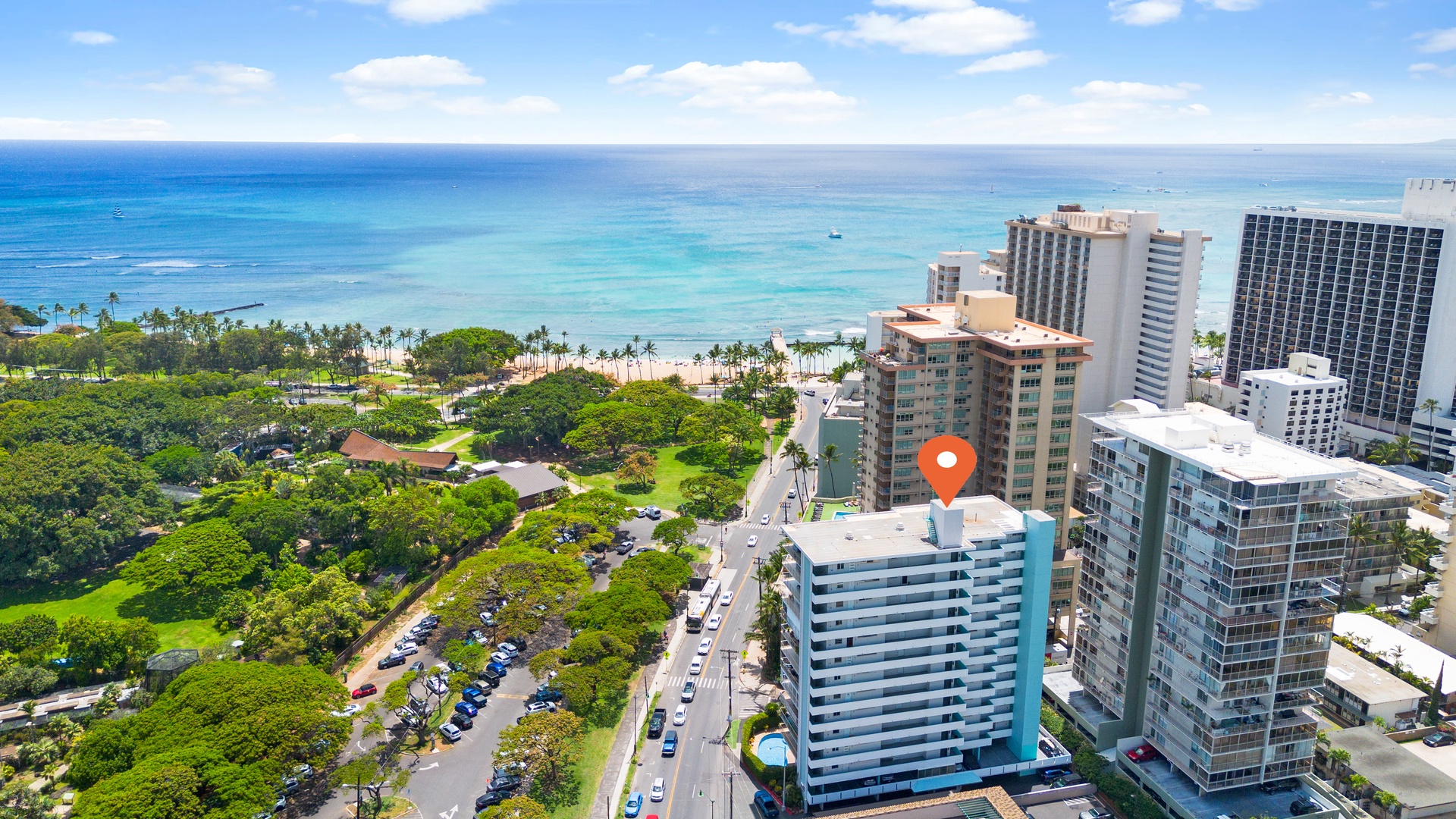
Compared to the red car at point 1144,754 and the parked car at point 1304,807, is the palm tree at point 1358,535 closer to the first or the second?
the parked car at point 1304,807

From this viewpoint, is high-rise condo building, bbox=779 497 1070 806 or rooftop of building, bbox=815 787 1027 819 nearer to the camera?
rooftop of building, bbox=815 787 1027 819

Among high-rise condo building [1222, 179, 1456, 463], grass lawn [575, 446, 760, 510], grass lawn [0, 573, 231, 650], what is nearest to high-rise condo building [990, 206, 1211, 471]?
high-rise condo building [1222, 179, 1456, 463]

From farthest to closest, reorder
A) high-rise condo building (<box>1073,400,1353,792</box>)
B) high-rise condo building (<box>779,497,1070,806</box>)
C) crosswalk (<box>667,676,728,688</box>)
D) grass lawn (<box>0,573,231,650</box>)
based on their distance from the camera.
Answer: grass lawn (<box>0,573,231,650</box>), crosswalk (<box>667,676,728,688</box>), high-rise condo building (<box>779,497,1070,806</box>), high-rise condo building (<box>1073,400,1353,792</box>)

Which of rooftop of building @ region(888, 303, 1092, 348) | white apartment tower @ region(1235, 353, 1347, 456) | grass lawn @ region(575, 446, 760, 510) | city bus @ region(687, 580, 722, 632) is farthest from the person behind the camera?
grass lawn @ region(575, 446, 760, 510)

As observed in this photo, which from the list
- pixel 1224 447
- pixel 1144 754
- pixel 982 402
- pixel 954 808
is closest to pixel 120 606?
pixel 954 808

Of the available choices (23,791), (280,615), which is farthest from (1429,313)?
(23,791)

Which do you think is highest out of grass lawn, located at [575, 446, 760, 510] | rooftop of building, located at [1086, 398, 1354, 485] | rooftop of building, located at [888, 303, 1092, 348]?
rooftop of building, located at [888, 303, 1092, 348]

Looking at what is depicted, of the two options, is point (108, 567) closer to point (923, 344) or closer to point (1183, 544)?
point (923, 344)

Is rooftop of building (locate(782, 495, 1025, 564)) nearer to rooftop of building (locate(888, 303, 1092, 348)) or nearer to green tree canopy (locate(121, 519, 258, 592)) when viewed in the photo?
rooftop of building (locate(888, 303, 1092, 348))
